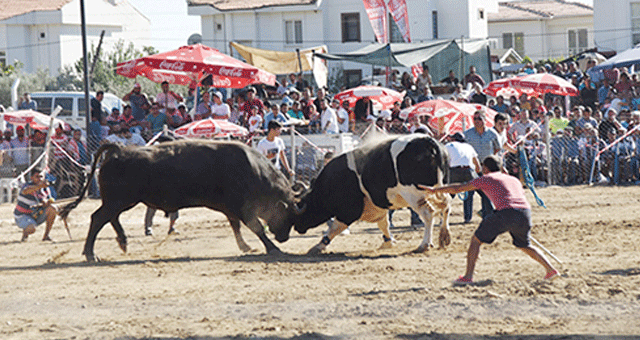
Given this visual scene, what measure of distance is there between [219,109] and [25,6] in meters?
36.6

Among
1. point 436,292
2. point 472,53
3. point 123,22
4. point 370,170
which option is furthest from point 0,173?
point 123,22

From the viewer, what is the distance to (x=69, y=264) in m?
10.0

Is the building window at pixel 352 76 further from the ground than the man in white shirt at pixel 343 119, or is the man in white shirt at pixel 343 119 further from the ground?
the building window at pixel 352 76

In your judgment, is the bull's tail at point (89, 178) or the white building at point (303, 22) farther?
the white building at point (303, 22)

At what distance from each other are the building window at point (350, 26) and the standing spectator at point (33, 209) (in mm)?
32682

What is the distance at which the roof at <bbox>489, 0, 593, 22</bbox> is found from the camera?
54.9 metres

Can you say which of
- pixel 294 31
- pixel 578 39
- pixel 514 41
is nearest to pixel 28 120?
pixel 294 31

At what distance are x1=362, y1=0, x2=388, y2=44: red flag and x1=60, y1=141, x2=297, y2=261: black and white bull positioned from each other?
783 inches

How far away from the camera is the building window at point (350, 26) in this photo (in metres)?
44.2

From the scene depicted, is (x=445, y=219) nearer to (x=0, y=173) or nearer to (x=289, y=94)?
(x=0, y=173)

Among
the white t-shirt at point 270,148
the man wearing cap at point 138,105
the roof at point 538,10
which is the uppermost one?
the roof at point 538,10

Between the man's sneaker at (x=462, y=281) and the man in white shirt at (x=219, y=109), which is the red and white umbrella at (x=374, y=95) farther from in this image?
the man's sneaker at (x=462, y=281)

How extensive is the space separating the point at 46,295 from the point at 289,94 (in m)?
16.6

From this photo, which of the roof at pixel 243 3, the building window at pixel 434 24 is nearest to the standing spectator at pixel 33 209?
the roof at pixel 243 3
